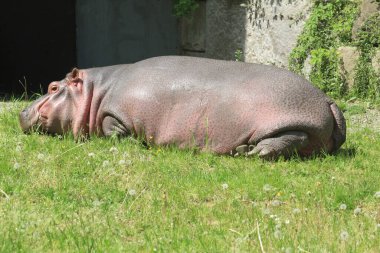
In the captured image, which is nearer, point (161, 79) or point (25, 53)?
point (161, 79)

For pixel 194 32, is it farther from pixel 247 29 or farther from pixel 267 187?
pixel 267 187

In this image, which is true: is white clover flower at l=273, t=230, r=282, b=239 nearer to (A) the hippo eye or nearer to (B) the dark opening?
(A) the hippo eye

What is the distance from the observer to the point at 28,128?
639 centimetres

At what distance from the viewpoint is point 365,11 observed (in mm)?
8102

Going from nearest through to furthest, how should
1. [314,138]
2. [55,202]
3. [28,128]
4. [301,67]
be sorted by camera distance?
[55,202]
[314,138]
[28,128]
[301,67]

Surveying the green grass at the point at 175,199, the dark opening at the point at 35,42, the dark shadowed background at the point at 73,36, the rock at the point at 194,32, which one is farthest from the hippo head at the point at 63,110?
the rock at the point at 194,32

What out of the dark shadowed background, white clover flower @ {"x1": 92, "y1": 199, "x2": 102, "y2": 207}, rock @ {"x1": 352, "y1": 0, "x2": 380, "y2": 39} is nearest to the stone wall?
the dark shadowed background

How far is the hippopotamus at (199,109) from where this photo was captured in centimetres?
552

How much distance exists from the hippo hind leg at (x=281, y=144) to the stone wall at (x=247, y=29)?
3.49 meters

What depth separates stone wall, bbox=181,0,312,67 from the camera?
8.94m

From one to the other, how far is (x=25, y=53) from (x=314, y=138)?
5.45 meters

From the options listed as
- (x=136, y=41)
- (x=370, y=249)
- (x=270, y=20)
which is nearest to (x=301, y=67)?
(x=270, y=20)

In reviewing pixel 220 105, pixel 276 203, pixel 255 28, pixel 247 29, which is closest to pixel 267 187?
pixel 276 203

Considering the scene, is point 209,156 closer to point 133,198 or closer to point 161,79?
point 161,79
